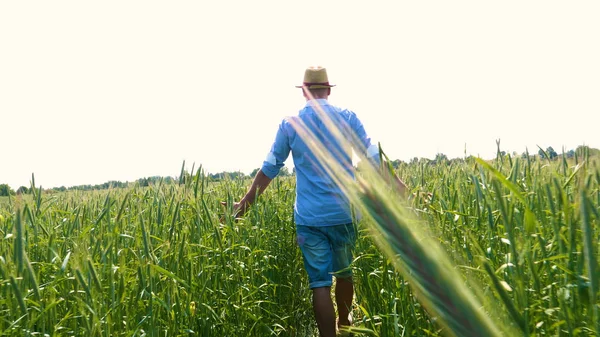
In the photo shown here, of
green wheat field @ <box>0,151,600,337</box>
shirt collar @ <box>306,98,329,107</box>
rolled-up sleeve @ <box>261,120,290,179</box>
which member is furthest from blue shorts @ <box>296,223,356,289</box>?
shirt collar @ <box>306,98,329,107</box>

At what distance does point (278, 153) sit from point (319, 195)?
1.54 ft

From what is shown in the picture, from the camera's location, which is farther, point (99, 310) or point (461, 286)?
point (99, 310)

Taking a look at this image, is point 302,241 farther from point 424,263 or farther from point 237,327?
point 424,263

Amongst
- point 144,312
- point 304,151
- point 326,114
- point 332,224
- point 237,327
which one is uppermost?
point 326,114

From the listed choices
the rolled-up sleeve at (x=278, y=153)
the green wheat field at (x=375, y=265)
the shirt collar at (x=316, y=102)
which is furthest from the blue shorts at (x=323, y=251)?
the shirt collar at (x=316, y=102)

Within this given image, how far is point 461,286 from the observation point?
43 centimetres

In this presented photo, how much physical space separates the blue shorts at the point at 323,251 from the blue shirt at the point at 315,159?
0.28 feet

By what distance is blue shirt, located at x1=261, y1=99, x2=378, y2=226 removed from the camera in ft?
12.6

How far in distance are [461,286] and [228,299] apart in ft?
8.57

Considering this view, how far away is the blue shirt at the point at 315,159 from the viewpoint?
151 inches

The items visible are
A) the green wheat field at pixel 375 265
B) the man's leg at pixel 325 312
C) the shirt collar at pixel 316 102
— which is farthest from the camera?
the shirt collar at pixel 316 102

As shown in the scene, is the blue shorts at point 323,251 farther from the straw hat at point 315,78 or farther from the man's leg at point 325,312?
the straw hat at point 315,78

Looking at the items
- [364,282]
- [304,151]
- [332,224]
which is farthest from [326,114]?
[364,282]

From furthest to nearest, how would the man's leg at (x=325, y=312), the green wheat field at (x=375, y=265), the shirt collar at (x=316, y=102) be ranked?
the shirt collar at (x=316, y=102) < the man's leg at (x=325, y=312) < the green wheat field at (x=375, y=265)
